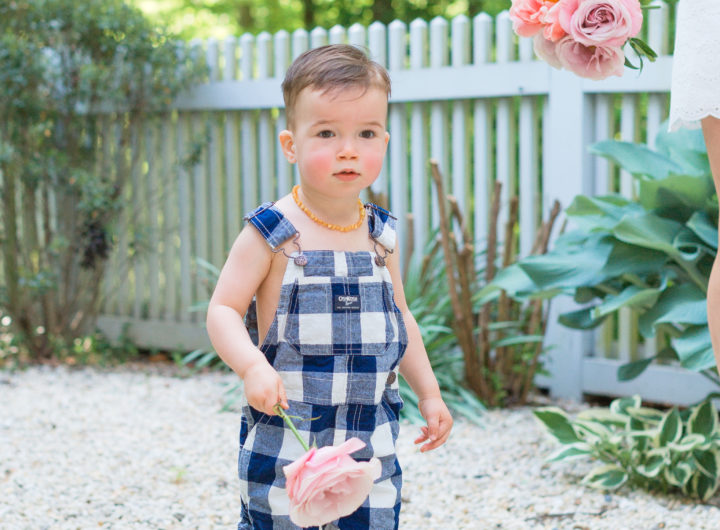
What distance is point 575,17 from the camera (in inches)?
63.3

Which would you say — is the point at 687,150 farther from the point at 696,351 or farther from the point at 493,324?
the point at 493,324

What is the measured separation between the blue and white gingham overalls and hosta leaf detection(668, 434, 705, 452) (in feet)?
4.39

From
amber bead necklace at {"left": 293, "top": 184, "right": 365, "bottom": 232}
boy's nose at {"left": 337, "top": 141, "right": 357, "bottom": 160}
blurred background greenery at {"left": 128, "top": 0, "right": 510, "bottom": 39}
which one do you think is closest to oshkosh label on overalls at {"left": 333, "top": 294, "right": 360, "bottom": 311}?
amber bead necklace at {"left": 293, "top": 184, "right": 365, "bottom": 232}

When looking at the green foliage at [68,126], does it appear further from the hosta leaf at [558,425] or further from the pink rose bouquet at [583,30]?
the pink rose bouquet at [583,30]

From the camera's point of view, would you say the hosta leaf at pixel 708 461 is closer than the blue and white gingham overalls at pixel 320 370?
No

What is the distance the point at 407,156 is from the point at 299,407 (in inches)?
129

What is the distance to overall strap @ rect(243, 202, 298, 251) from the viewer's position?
5.38 feet

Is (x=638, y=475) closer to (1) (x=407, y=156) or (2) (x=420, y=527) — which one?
(2) (x=420, y=527)

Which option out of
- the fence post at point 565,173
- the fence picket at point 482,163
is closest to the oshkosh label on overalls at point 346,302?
the fence post at point 565,173

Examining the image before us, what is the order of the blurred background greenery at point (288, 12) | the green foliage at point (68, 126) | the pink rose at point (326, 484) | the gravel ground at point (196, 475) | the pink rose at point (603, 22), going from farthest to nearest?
the blurred background greenery at point (288, 12) → the green foliage at point (68, 126) → the gravel ground at point (196, 475) → the pink rose at point (603, 22) → the pink rose at point (326, 484)

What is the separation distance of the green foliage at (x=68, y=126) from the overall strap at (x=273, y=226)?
343 cm

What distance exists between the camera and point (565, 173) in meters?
4.18

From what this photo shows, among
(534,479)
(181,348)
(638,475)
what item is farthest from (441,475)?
(181,348)

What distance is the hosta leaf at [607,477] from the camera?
2797 millimetres
